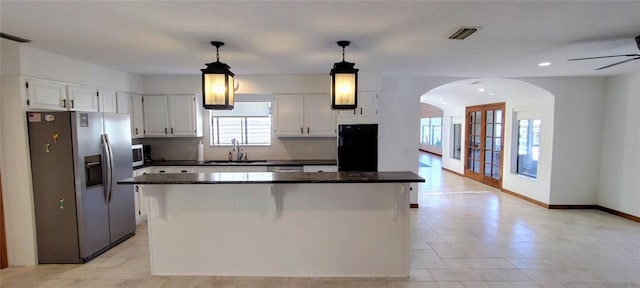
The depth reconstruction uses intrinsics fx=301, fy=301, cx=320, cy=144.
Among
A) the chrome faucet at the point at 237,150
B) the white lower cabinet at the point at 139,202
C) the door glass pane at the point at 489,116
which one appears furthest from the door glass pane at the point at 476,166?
the white lower cabinet at the point at 139,202

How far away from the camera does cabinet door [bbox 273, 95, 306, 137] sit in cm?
506

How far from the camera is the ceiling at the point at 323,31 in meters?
2.18

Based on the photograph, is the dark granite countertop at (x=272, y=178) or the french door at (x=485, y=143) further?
the french door at (x=485, y=143)

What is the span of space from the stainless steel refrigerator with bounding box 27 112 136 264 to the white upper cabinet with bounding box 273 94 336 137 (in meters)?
2.46

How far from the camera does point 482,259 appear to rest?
3.39 m

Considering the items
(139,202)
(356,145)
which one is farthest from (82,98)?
(356,145)

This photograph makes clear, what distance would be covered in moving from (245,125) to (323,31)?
3.24 meters

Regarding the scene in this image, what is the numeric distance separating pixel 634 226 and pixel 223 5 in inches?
248

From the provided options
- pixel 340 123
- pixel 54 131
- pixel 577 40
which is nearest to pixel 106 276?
pixel 54 131

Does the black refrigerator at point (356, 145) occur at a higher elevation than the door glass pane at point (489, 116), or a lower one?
lower

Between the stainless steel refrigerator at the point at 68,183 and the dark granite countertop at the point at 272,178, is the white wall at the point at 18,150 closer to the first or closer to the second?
the stainless steel refrigerator at the point at 68,183

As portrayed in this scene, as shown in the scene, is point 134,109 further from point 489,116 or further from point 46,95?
point 489,116

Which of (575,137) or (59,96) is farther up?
(59,96)

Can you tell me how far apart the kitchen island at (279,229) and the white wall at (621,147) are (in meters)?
4.52
